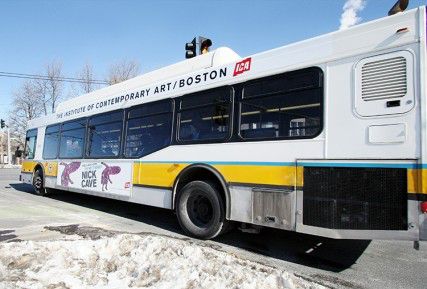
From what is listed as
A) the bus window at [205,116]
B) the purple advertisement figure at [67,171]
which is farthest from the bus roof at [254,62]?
the purple advertisement figure at [67,171]

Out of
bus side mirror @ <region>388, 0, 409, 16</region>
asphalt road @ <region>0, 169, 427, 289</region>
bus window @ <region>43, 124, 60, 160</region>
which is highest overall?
bus side mirror @ <region>388, 0, 409, 16</region>

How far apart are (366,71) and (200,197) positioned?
11.1 ft

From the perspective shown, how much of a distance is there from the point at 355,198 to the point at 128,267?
2.81 metres

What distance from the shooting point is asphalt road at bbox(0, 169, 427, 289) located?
4953 millimetres

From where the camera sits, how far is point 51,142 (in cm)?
1260

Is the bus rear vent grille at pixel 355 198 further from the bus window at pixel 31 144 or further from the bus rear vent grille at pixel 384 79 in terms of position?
the bus window at pixel 31 144

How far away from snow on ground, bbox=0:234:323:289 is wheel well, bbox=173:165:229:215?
4.37ft

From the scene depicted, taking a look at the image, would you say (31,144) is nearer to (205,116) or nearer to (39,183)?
(39,183)

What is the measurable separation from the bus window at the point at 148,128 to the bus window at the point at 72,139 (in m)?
2.55

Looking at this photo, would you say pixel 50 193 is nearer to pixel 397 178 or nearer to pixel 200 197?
pixel 200 197

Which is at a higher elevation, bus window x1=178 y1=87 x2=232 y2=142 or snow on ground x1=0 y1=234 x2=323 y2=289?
bus window x1=178 y1=87 x2=232 y2=142

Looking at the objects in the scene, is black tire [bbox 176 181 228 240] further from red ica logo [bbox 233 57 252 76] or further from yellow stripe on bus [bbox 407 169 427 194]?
yellow stripe on bus [bbox 407 169 427 194]

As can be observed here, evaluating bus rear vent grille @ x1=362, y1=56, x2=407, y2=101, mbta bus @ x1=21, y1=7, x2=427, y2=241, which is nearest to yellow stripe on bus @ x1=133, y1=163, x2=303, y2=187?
mbta bus @ x1=21, y1=7, x2=427, y2=241

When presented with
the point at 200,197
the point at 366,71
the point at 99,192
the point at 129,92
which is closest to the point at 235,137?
the point at 200,197
